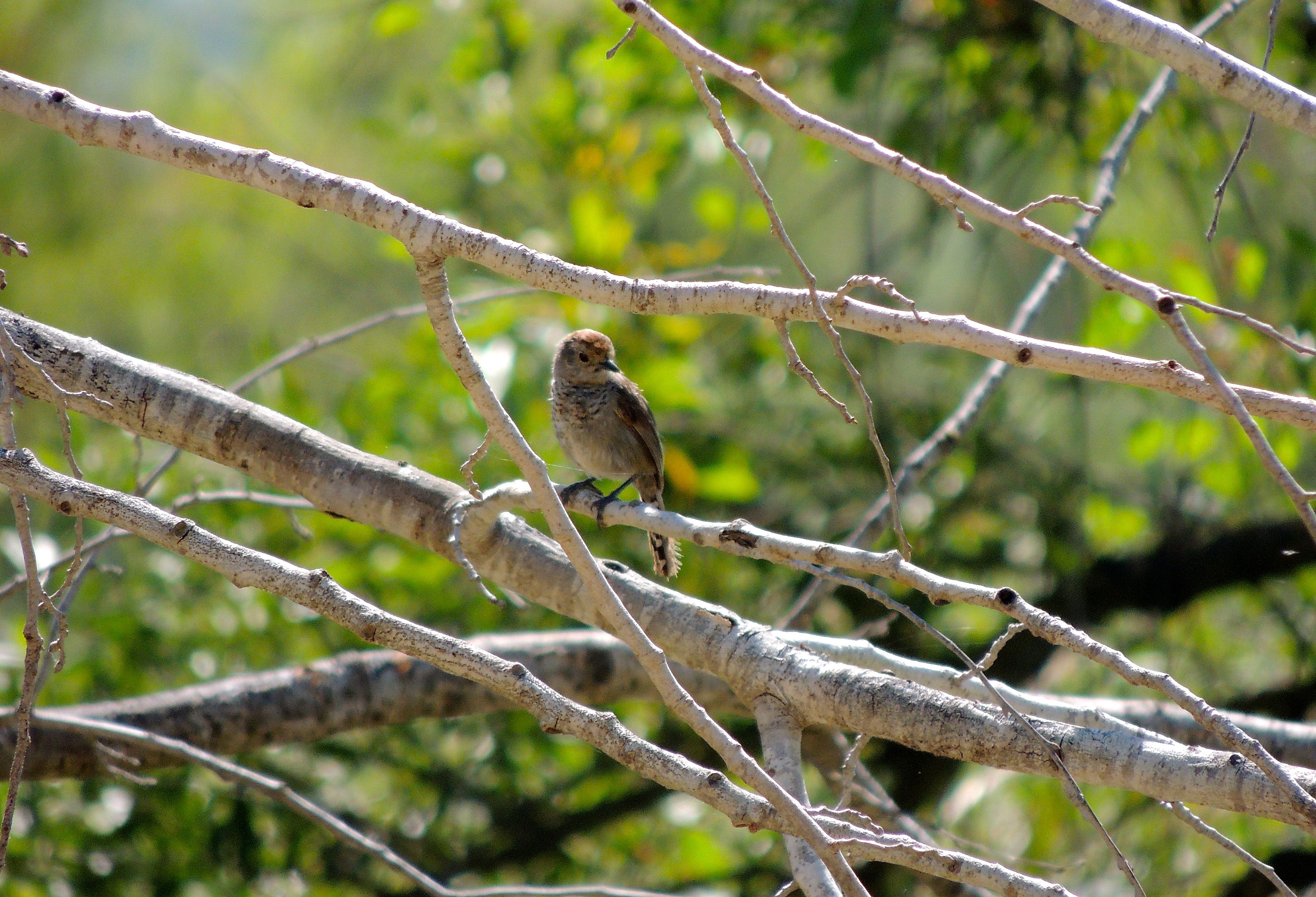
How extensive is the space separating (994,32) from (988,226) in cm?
92

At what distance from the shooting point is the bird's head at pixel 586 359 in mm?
4793

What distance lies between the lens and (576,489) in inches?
187

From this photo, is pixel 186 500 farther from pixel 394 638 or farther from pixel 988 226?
pixel 988 226

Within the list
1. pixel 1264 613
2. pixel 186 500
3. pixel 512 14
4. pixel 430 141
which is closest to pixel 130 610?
pixel 186 500

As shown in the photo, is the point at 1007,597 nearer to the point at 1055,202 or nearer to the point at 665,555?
the point at 1055,202

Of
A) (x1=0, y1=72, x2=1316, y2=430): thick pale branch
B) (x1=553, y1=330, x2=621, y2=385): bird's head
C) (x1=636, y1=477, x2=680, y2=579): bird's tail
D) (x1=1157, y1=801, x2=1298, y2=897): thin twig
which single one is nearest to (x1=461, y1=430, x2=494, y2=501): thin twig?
(x1=0, y1=72, x2=1316, y2=430): thick pale branch

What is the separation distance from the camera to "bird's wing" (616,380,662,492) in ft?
16.1

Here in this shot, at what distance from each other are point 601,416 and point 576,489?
1.27ft

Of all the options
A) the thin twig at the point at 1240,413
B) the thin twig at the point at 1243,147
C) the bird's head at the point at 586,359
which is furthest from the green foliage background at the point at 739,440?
the thin twig at the point at 1240,413

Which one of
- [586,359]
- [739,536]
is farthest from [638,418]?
[739,536]

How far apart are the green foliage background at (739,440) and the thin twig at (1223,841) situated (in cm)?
269

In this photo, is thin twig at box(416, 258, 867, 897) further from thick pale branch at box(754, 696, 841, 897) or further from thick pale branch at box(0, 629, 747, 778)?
thick pale branch at box(0, 629, 747, 778)

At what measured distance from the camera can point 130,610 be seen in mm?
4922

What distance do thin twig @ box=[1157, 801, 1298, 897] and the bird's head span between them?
3.30 metres
